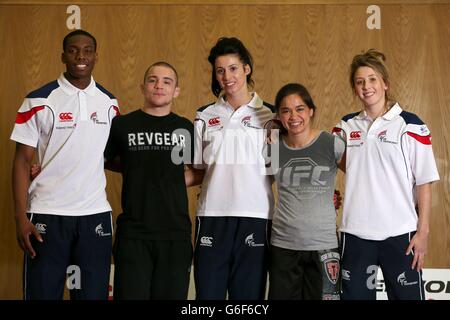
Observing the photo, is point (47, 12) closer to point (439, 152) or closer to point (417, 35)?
point (417, 35)

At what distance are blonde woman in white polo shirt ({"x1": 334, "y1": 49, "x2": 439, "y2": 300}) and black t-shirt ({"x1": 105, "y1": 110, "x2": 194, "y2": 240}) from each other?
0.71 meters

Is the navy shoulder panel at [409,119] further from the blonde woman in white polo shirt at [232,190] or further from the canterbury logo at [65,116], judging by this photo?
the canterbury logo at [65,116]

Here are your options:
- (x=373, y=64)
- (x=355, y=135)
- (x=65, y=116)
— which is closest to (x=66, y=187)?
(x=65, y=116)

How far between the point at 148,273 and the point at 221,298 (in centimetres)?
33

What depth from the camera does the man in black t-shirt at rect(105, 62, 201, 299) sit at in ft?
7.11

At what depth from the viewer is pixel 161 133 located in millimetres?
2266

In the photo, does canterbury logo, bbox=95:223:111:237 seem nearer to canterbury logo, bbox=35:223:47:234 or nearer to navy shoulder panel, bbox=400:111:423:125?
canterbury logo, bbox=35:223:47:234

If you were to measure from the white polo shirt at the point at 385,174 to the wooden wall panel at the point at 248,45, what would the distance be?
1062 millimetres

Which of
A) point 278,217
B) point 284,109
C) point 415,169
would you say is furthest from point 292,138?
point 415,169

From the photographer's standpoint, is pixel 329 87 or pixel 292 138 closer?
pixel 292 138

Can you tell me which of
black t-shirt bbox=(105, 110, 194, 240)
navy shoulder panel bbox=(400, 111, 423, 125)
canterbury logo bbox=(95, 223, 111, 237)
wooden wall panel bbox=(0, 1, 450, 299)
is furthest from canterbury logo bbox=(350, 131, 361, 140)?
canterbury logo bbox=(95, 223, 111, 237)

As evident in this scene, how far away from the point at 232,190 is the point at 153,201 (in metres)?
0.34
